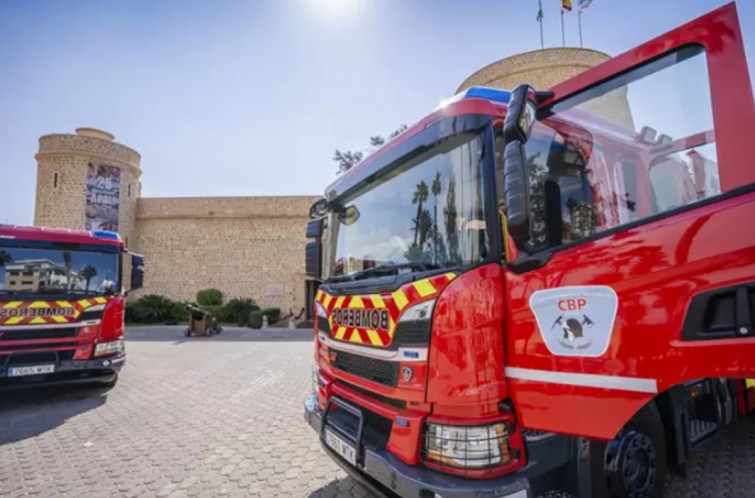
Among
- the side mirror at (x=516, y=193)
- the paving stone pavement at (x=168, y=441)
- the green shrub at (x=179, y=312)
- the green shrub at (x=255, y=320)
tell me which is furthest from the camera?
the green shrub at (x=179, y=312)

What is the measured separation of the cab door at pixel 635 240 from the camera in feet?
4.94

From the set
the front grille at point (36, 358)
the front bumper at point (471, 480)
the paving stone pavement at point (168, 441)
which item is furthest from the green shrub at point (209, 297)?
the front bumper at point (471, 480)

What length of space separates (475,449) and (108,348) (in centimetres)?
634

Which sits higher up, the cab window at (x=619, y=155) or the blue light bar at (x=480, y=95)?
the blue light bar at (x=480, y=95)

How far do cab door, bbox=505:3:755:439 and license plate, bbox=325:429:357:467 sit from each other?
109cm

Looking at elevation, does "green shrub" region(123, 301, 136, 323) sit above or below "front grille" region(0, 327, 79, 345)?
below

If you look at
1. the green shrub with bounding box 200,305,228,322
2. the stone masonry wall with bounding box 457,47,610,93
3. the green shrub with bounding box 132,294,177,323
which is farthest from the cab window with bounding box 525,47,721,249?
the green shrub with bounding box 132,294,177,323

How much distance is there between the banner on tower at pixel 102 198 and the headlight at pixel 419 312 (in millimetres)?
25809

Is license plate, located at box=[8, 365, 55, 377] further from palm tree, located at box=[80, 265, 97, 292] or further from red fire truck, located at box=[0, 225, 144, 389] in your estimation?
palm tree, located at box=[80, 265, 97, 292]

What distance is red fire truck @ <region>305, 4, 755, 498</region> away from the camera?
157 cm

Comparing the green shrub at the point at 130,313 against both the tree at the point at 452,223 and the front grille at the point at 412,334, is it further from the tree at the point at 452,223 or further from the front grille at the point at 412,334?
the tree at the point at 452,223

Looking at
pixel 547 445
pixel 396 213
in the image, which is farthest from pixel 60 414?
pixel 547 445

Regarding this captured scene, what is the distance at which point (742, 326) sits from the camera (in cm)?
142

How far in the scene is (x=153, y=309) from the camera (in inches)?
830
